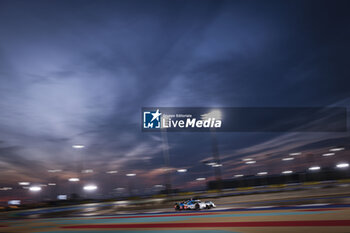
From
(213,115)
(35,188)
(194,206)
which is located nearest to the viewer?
(194,206)

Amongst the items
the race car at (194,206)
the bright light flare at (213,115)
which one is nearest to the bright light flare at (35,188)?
the bright light flare at (213,115)

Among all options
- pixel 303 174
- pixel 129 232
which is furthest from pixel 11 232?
pixel 303 174

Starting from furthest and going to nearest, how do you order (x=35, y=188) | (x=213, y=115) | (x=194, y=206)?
(x=35, y=188) < (x=213, y=115) < (x=194, y=206)

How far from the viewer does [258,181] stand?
5941 centimetres

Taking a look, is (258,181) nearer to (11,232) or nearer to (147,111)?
(147,111)

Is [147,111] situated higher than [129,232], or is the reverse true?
[147,111]

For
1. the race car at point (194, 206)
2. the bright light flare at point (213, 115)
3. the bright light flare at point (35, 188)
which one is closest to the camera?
the race car at point (194, 206)

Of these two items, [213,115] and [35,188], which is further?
[35,188]

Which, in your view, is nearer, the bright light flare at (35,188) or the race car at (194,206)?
the race car at (194,206)

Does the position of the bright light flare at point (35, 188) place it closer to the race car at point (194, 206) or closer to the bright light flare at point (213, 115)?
the bright light flare at point (213, 115)

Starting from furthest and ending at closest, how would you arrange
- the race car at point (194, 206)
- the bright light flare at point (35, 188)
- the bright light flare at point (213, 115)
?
1. the bright light flare at point (35, 188)
2. the bright light flare at point (213, 115)
3. the race car at point (194, 206)

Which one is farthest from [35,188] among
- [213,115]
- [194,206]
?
[194,206]

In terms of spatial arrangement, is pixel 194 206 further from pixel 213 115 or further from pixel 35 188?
pixel 35 188

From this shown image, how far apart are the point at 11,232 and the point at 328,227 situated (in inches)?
620
